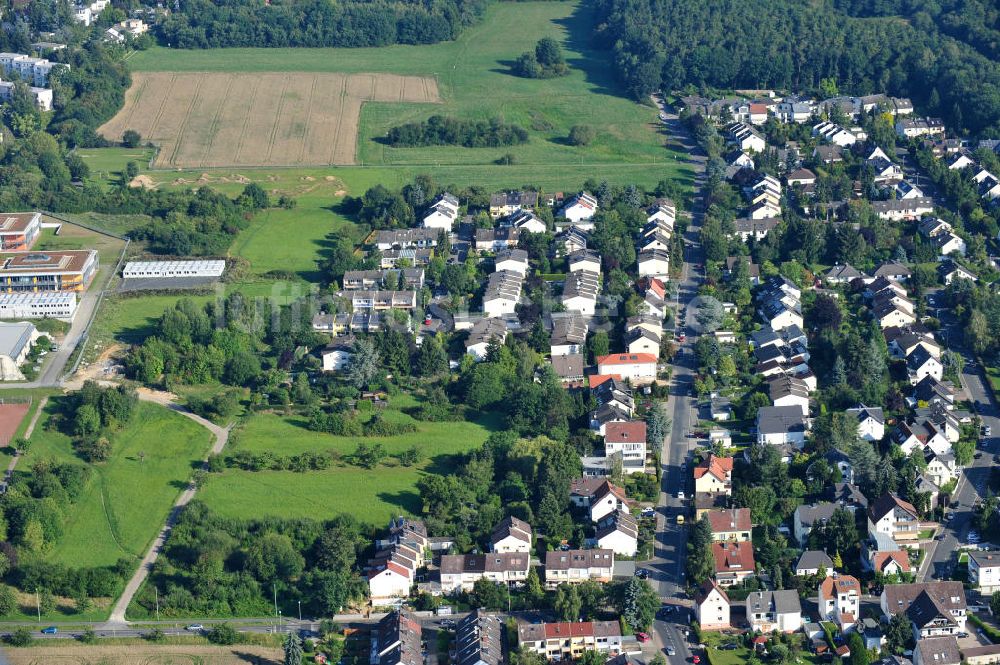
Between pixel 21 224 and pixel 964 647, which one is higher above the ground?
pixel 964 647

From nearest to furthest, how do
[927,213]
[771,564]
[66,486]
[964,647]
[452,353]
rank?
[964,647], [771,564], [66,486], [452,353], [927,213]

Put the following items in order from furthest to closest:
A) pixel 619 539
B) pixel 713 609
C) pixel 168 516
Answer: pixel 168 516, pixel 619 539, pixel 713 609

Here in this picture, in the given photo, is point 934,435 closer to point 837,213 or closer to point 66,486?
point 837,213

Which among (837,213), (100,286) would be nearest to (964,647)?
(837,213)

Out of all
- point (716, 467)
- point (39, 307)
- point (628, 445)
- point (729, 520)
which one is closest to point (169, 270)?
point (39, 307)

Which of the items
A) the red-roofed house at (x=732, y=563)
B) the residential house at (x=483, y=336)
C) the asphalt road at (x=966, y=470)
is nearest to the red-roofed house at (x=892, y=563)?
the asphalt road at (x=966, y=470)

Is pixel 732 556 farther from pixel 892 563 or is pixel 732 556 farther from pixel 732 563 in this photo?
pixel 892 563
